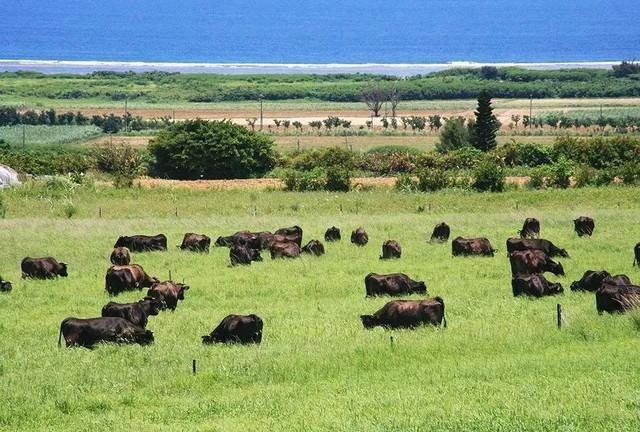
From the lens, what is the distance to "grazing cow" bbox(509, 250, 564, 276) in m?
23.4

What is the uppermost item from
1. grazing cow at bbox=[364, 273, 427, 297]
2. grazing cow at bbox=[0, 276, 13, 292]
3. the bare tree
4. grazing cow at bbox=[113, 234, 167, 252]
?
the bare tree

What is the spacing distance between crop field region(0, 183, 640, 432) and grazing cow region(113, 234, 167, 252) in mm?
420

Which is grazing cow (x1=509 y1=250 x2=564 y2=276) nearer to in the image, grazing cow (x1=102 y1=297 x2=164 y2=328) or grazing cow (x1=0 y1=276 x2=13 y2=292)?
grazing cow (x1=102 y1=297 x2=164 y2=328)

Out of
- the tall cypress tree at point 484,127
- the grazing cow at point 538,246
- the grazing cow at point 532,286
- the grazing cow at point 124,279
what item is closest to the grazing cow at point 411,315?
the grazing cow at point 532,286

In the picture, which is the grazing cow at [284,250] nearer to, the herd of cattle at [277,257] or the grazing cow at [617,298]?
the herd of cattle at [277,257]

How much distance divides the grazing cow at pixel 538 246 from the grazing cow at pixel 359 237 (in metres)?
4.12

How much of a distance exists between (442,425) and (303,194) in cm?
2907

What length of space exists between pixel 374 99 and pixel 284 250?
8237 centimetres

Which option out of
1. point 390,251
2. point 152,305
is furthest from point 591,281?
point 152,305

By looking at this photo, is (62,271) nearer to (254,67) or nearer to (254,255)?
(254,255)

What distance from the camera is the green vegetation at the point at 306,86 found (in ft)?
399

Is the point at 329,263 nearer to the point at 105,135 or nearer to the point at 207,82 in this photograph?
the point at 105,135

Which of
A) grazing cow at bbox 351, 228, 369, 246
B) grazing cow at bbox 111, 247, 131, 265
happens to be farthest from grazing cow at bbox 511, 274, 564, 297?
grazing cow at bbox 111, 247, 131, 265

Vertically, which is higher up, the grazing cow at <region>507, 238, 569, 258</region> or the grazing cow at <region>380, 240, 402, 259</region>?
the grazing cow at <region>507, 238, 569, 258</region>
